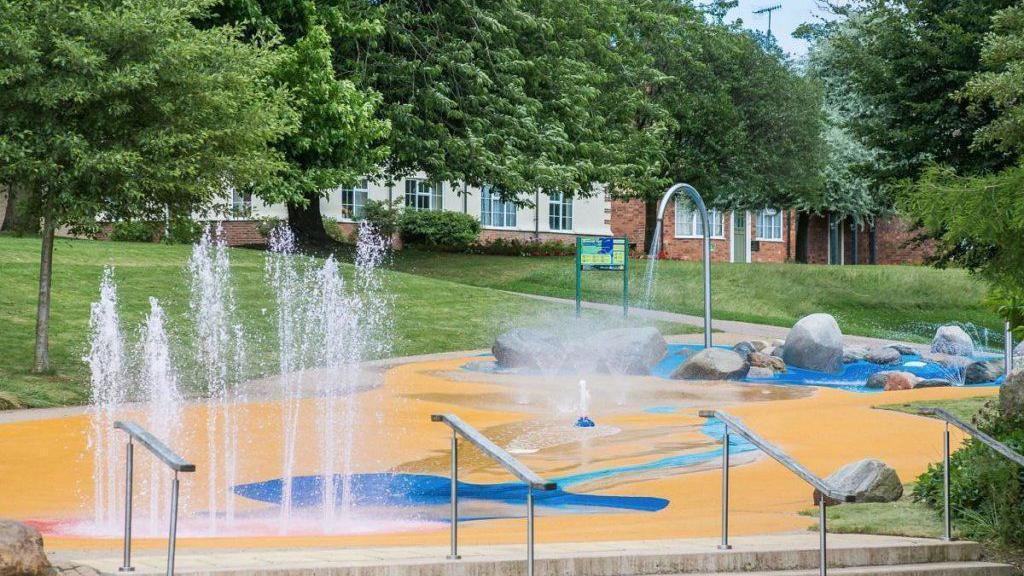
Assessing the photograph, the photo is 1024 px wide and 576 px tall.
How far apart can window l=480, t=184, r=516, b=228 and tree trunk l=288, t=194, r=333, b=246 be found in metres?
10.2

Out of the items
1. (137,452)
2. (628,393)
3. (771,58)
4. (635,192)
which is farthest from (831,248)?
(137,452)

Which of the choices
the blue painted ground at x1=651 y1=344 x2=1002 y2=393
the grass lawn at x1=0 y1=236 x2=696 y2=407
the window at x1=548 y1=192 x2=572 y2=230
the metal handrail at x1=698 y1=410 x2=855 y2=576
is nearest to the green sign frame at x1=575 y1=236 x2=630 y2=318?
the grass lawn at x1=0 y1=236 x2=696 y2=407

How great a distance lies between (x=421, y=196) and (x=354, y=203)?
2999 millimetres

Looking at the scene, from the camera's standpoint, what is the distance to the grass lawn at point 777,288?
117 feet

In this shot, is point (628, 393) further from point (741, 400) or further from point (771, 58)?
point (771, 58)

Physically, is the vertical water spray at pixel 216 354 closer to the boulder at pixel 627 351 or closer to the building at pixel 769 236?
the boulder at pixel 627 351

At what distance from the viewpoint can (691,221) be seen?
5634cm

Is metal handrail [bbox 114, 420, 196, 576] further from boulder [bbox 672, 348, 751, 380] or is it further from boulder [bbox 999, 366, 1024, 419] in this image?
boulder [bbox 672, 348, 751, 380]

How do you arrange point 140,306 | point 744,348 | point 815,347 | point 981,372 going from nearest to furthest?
point 981,372, point 815,347, point 140,306, point 744,348

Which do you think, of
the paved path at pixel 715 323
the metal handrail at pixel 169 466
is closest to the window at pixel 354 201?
the paved path at pixel 715 323

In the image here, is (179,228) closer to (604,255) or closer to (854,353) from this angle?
(604,255)

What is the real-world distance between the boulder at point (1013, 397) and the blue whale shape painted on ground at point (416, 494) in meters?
2.80

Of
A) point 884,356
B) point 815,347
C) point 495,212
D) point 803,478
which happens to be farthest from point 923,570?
point 495,212

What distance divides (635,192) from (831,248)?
20.9 metres
